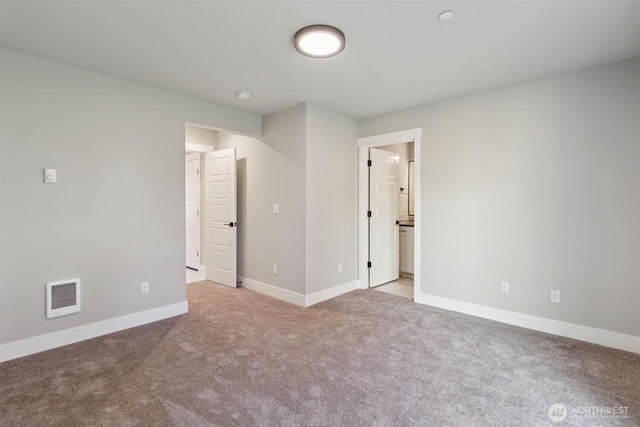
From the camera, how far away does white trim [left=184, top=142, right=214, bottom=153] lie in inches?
195

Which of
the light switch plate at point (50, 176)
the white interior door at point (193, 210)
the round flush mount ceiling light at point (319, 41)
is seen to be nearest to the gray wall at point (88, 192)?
the light switch plate at point (50, 176)

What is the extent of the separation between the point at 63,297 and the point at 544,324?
4.48 meters

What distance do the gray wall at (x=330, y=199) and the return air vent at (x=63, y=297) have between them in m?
2.29

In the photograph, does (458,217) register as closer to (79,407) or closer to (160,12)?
(160,12)

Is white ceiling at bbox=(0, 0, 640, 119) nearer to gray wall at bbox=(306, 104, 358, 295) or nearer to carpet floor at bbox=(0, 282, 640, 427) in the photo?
gray wall at bbox=(306, 104, 358, 295)

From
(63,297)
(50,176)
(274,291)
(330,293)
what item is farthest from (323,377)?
(50,176)

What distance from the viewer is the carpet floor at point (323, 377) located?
187 cm

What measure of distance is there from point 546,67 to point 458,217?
5.40ft

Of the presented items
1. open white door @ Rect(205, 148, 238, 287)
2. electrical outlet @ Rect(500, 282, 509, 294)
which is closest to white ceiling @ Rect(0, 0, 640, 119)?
open white door @ Rect(205, 148, 238, 287)

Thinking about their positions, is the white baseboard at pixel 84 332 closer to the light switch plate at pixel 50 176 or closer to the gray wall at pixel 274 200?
the gray wall at pixel 274 200

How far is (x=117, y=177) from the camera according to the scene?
311 cm

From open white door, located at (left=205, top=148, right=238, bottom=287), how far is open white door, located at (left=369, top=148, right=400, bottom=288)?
2.04m
